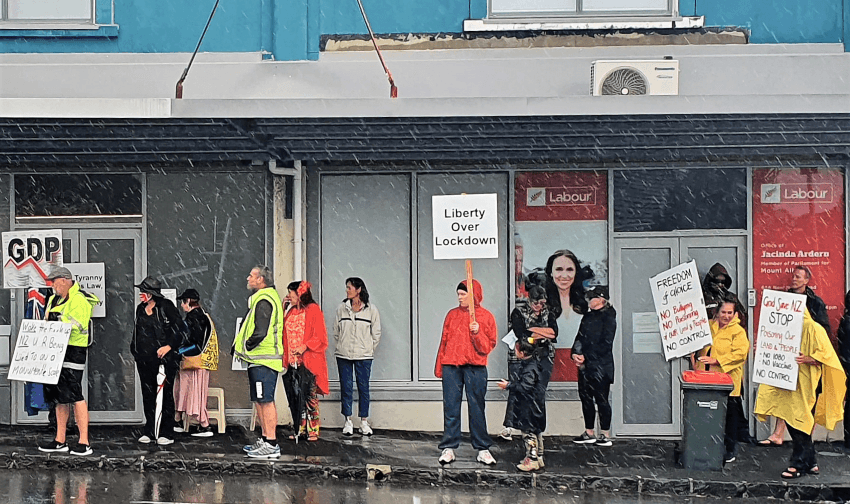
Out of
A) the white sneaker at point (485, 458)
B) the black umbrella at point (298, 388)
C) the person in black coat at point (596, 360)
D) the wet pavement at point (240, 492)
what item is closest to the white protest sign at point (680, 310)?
the person in black coat at point (596, 360)

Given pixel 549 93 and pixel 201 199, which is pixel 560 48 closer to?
A: pixel 549 93

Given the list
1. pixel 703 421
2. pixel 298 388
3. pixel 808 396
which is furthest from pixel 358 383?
pixel 808 396

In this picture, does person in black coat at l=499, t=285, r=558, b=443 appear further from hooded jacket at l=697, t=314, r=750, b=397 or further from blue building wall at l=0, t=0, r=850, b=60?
blue building wall at l=0, t=0, r=850, b=60

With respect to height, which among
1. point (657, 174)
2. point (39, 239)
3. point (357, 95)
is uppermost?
point (357, 95)

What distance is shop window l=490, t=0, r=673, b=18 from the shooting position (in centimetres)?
1267

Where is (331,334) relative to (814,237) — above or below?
below

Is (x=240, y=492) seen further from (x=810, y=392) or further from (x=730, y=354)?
(x=810, y=392)

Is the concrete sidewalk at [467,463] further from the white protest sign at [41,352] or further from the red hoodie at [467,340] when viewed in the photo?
the red hoodie at [467,340]

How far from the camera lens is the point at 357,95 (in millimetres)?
12562

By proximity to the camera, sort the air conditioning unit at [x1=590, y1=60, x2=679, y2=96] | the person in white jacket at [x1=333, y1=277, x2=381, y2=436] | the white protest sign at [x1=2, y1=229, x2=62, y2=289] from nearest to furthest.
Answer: the air conditioning unit at [x1=590, y1=60, x2=679, y2=96] < the person in white jacket at [x1=333, y1=277, x2=381, y2=436] < the white protest sign at [x1=2, y1=229, x2=62, y2=289]

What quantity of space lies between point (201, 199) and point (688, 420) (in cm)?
628

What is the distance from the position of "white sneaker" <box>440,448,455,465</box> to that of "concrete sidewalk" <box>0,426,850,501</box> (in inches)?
3.7

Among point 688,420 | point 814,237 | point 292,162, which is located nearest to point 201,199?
point 292,162

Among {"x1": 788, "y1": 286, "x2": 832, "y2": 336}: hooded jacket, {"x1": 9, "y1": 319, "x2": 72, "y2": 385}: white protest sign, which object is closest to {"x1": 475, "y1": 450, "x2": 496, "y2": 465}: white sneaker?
{"x1": 788, "y1": 286, "x2": 832, "y2": 336}: hooded jacket
